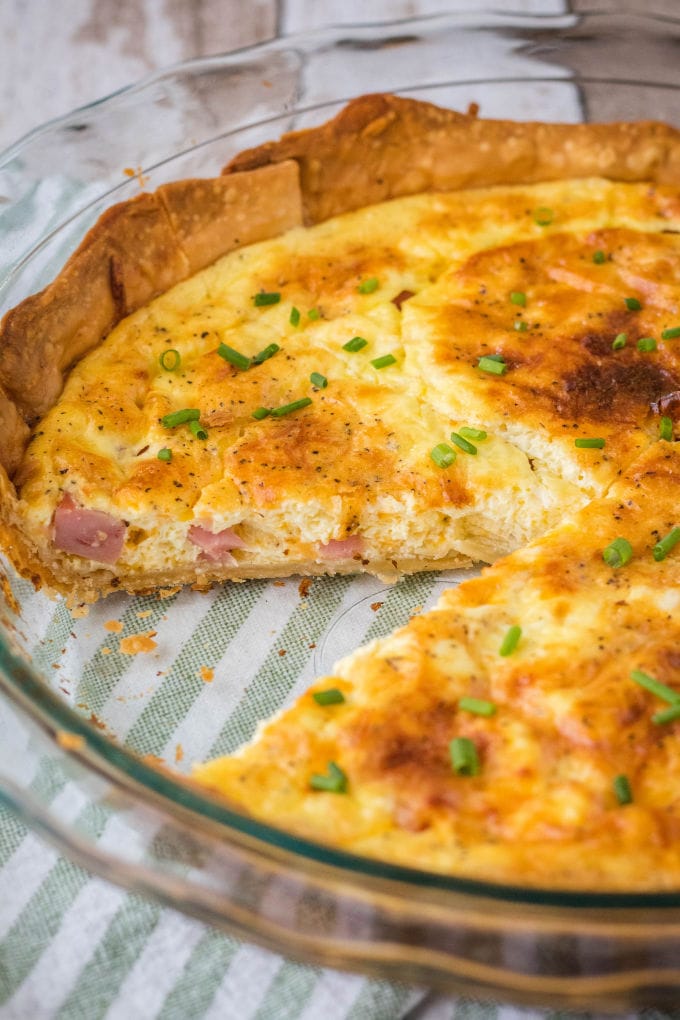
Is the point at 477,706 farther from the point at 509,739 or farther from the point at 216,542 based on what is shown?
the point at 216,542

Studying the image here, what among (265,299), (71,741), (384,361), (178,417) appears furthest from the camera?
(265,299)

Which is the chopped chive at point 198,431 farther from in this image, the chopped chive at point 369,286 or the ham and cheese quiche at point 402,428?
the chopped chive at point 369,286

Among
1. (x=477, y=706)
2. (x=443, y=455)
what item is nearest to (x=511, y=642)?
(x=477, y=706)

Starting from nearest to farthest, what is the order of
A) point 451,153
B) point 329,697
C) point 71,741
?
1. point 71,741
2. point 329,697
3. point 451,153

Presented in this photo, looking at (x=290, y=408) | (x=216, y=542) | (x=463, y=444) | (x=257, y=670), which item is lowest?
(x=257, y=670)

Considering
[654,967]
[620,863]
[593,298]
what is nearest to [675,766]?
[620,863]

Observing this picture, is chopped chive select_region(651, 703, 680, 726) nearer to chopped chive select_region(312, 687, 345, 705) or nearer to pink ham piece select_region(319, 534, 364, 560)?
chopped chive select_region(312, 687, 345, 705)

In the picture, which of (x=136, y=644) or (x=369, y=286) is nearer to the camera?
(x=136, y=644)

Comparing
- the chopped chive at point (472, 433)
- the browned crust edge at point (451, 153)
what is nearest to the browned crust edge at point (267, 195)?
the browned crust edge at point (451, 153)
